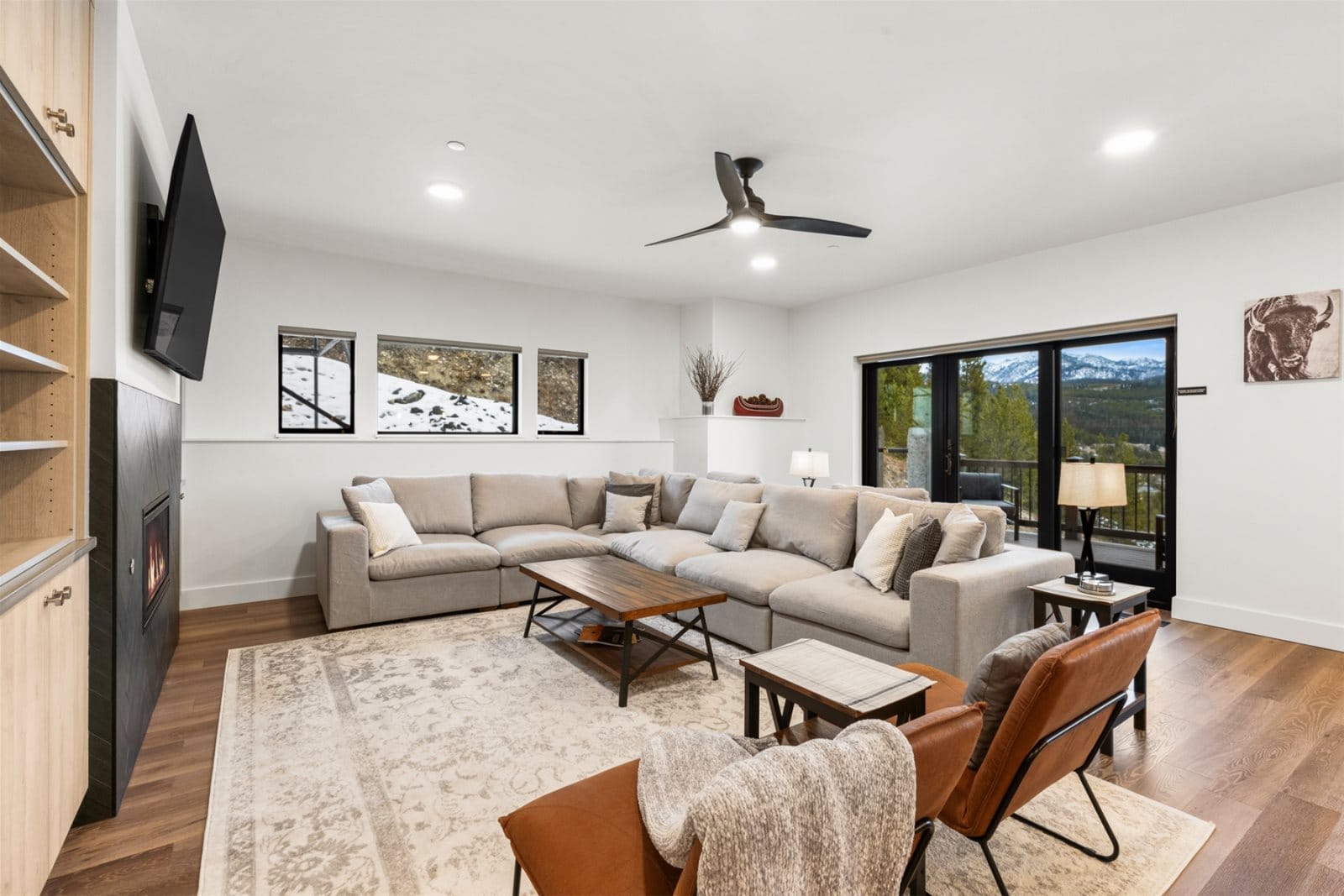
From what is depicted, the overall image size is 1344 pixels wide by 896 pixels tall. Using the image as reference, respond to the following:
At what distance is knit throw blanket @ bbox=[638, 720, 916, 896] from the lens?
3.13ft

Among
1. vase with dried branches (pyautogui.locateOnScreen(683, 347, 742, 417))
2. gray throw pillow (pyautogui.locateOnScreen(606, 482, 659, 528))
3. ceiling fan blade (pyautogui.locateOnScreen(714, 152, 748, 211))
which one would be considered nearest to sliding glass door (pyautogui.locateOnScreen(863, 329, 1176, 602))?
vase with dried branches (pyautogui.locateOnScreen(683, 347, 742, 417))

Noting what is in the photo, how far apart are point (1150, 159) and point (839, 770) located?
3.68 metres

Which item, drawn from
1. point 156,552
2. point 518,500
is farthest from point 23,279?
point 518,500

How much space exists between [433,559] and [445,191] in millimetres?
2241

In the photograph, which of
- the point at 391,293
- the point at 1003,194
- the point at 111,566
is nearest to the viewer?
the point at 111,566

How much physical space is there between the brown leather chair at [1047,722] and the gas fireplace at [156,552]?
2942 mm

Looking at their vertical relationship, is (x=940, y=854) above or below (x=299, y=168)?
below

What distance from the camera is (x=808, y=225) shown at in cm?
337

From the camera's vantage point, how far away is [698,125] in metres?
2.93

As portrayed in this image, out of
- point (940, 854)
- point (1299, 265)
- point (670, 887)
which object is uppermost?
point (1299, 265)

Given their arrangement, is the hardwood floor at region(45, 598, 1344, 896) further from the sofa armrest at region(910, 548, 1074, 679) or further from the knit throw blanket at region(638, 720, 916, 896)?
the knit throw blanket at region(638, 720, 916, 896)

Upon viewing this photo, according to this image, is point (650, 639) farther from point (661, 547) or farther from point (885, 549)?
point (885, 549)

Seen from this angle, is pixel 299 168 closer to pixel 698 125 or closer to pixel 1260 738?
pixel 698 125

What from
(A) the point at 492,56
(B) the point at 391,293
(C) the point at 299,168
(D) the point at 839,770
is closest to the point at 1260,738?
(D) the point at 839,770
